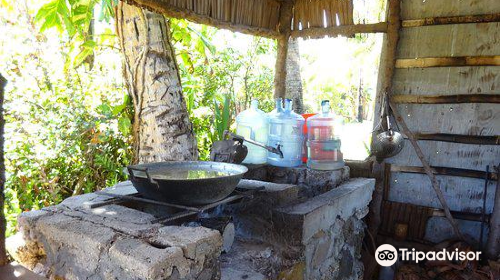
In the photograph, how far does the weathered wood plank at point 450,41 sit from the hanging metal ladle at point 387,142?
1.76 feet

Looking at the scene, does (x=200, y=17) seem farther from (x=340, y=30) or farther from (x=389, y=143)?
(x=389, y=143)

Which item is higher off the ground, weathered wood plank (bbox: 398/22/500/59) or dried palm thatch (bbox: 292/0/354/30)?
dried palm thatch (bbox: 292/0/354/30)

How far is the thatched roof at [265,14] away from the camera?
3.09m

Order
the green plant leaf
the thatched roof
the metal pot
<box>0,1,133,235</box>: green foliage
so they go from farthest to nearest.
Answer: <box>0,1,133,235</box>: green foliage
the green plant leaf
the metal pot
the thatched roof

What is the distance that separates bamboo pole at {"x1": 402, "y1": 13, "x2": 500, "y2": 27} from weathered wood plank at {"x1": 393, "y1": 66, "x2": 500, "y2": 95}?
1.37ft

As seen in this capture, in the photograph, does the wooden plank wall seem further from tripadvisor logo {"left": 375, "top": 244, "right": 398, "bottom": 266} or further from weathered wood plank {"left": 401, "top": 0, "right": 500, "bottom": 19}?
tripadvisor logo {"left": 375, "top": 244, "right": 398, "bottom": 266}

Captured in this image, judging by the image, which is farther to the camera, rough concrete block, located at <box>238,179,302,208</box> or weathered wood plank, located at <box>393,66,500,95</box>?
weathered wood plank, located at <box>393,66,500,95</box>

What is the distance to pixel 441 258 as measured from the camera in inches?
134

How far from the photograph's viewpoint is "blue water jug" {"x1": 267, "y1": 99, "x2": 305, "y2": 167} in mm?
2933

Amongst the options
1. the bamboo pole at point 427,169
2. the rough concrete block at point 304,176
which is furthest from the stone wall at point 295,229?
the bamboo pole at point 427,169

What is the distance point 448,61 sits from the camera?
338 centimetres

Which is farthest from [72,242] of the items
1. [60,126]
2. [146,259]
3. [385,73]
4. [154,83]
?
[385,73]

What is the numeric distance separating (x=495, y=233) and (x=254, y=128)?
237 centimetres

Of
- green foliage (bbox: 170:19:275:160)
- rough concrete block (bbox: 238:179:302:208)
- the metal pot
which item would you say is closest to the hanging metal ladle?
the metal pot
